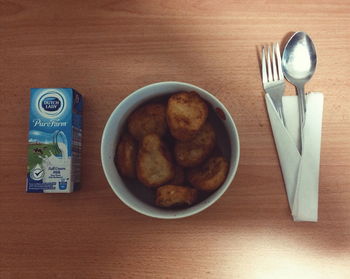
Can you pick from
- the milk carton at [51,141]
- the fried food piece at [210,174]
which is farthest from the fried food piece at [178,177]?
the milk carton at [51,141]

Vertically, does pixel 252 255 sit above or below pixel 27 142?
below

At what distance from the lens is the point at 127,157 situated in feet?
1.76

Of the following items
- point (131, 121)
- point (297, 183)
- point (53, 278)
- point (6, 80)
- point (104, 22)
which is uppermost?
point (104, 22)

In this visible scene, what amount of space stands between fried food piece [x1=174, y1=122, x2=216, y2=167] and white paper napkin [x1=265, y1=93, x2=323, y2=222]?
0.48 ft

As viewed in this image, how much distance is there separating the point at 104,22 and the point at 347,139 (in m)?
0.52

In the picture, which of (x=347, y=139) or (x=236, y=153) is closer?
(x=236, y=153)

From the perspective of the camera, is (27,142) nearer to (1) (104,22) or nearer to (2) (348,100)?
(1) (104,22)

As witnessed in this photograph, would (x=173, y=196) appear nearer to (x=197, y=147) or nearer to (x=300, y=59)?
(x=197, y=147)

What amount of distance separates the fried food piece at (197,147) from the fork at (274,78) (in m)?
0.16

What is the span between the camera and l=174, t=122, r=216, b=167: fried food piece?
1.73 ft

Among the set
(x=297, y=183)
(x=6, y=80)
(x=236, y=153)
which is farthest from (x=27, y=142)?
(x=297, y=183)

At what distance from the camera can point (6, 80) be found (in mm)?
643

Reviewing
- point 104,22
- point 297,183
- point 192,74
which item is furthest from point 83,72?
point 297,183

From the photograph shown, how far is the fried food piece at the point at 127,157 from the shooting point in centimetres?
54
